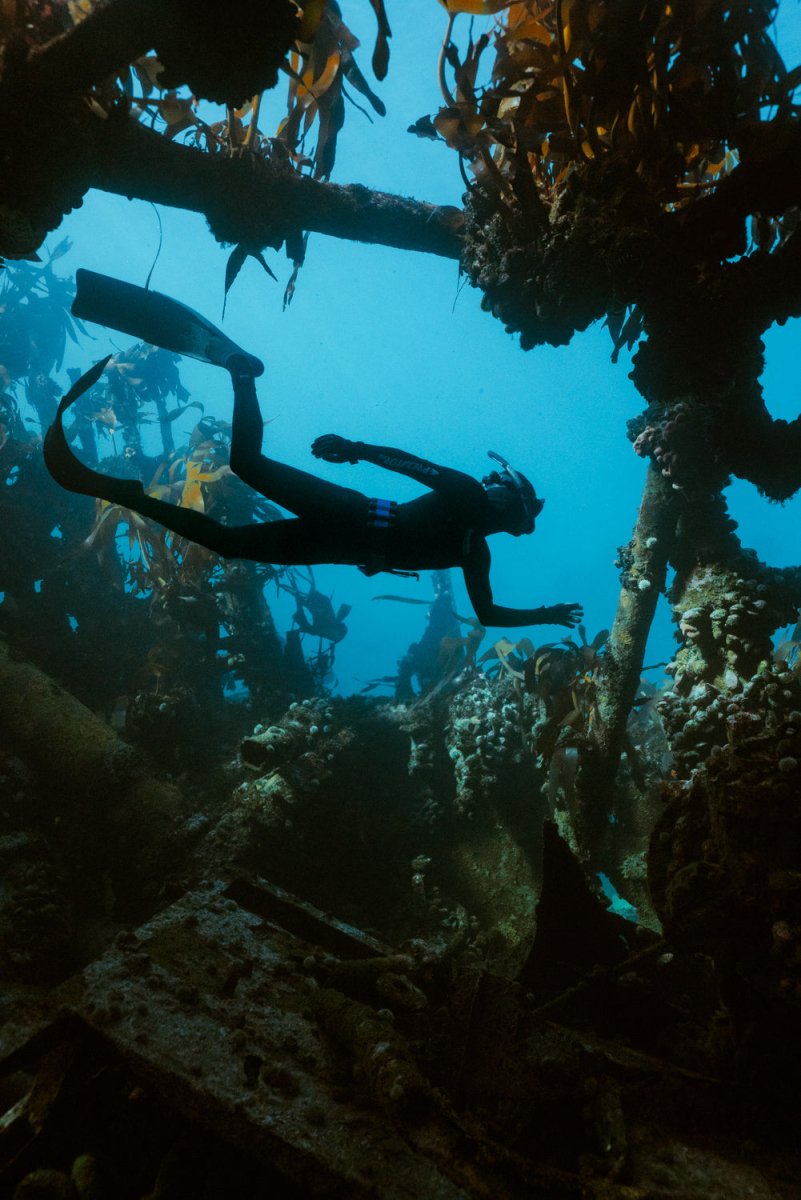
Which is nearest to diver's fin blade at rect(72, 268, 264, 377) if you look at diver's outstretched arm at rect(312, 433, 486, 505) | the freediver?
the freediver

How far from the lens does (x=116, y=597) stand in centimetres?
1010

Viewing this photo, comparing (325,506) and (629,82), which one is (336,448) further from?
(629,82)

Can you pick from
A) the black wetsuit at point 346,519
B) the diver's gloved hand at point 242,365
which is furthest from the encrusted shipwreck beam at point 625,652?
the diver's gloved hand at point 242,365

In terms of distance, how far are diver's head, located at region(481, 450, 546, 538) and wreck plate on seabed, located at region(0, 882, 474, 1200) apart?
3.38 metres

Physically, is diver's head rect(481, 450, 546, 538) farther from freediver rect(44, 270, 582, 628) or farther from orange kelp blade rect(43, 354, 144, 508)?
orange kelp blade rect(43, 354, 144, 508)

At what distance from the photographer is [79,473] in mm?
3984

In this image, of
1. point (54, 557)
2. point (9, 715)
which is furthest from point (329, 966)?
point (54, 557)

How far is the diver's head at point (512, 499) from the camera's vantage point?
14.9 ft

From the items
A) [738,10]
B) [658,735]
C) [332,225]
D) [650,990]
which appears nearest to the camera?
[650,990]

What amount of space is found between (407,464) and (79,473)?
7.89 feet

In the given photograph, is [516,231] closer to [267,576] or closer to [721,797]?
[721,797]

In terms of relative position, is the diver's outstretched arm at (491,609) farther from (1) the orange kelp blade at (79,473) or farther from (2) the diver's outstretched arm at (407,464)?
(1) the orange kelp blade at (79,473)

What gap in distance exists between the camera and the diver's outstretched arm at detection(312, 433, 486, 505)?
4.23 metres

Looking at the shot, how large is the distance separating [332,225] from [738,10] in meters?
3.66
